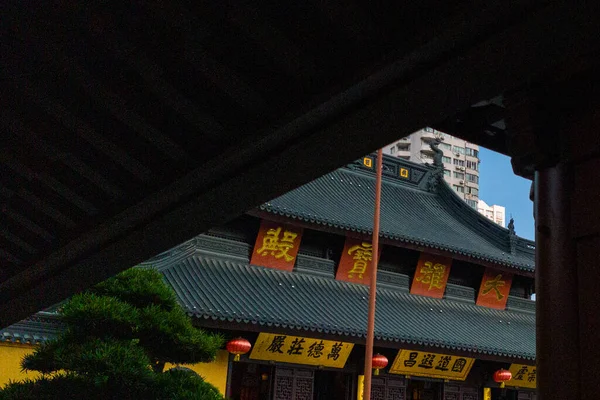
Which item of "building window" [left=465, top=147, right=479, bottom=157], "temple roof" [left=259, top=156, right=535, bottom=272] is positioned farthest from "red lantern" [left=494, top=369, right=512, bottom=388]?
"building window" [left=465, top=147, right=479, bottom=157]

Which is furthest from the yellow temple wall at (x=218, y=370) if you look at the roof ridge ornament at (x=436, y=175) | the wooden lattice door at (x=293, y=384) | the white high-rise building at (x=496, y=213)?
the white high-rise building at (x=496, y=213)

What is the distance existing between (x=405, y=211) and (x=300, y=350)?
21.9 ft

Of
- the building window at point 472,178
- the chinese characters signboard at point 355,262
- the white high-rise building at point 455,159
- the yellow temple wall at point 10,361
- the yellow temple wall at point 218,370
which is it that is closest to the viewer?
the yellow temple wall at point 10,361

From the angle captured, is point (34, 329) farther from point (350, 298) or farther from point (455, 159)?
point (455, 159)

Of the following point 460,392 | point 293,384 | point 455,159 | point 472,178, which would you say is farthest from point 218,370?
point 472,178

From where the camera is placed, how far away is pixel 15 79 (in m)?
2.23

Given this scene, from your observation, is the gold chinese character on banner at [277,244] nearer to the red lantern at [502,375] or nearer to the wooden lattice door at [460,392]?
the wooden lattice door at [460,392]

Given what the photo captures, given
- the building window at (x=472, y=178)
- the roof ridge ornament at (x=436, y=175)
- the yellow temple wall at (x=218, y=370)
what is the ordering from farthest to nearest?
the building window at (x=472, y=178), the roof ridge ornament at (x=436, y=175), the yellow temple wall at (x=218, y=370)

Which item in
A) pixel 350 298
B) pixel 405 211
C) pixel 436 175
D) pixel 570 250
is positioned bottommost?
pixel 570 250

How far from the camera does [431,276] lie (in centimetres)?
1750

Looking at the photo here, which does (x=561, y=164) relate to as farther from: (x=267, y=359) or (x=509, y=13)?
(x=267, y=359)

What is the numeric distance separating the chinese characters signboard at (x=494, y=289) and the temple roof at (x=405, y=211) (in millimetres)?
572

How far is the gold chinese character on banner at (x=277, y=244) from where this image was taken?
1504 cm

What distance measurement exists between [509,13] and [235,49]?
818mm
